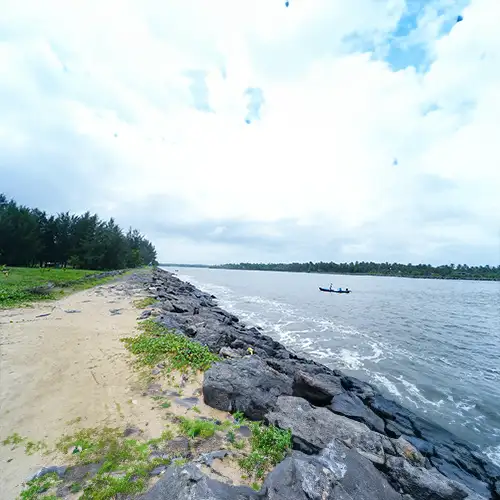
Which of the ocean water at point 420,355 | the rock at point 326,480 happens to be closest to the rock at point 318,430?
the rock at point 326,480

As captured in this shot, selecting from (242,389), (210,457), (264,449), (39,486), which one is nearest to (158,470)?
(210,457)

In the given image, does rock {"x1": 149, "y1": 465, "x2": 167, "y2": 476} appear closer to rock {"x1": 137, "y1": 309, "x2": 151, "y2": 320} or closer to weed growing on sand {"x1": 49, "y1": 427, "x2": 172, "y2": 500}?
weed growing on sand {"x1": 49, "y1": 427, "x2": 172, "y2": 500}

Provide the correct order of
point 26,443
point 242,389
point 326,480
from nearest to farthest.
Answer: point 326,480, point 26,443, point 242,389

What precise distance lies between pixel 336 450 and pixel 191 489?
2482 mm

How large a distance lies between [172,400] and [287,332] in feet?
56.3

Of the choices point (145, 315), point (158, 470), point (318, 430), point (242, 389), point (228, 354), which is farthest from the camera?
point (145, 315)

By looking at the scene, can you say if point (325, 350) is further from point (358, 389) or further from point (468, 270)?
point (468, 270)

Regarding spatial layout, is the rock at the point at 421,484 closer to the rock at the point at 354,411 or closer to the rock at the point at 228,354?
the rock at the point at 354,411

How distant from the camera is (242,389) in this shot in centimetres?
624

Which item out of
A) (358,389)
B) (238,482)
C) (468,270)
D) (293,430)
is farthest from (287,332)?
(468,270)

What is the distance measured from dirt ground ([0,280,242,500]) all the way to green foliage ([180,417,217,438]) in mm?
483

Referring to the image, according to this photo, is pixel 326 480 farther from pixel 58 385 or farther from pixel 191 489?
pixel 58 385

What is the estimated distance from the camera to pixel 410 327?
25625mm

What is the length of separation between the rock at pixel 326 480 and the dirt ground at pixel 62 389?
0.81 metres
